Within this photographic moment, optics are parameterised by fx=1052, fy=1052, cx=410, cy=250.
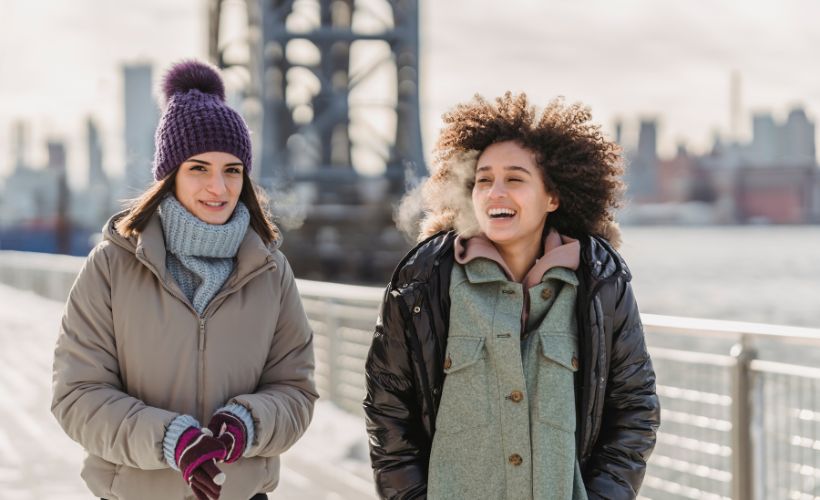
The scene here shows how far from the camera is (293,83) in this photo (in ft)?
113

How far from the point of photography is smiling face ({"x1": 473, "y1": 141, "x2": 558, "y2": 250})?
93.0 inches

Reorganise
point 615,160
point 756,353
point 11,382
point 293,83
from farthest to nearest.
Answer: point 293,83, point 11,382, point 756,353, point 615,160

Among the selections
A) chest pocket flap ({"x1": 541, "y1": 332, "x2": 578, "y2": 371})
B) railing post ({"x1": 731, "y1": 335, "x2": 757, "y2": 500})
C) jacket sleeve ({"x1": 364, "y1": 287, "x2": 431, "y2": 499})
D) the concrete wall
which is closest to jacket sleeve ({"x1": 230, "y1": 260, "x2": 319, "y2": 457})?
jacket sleeve ({"x1": 364, "y1": 287, "x2": 431, "y2": 499})

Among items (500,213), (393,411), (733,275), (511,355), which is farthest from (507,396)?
(733,275)

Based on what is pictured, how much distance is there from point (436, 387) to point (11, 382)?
7.72 metres

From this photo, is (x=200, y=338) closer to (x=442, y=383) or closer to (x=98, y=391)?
(x=98, y=391)

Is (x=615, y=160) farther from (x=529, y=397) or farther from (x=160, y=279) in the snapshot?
(x=160, y=279)

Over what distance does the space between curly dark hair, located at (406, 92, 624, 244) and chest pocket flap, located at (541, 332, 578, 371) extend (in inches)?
13.0

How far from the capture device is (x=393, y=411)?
2324 mm

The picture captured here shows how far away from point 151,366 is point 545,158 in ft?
3.28

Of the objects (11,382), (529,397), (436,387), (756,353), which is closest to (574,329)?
(529,397)

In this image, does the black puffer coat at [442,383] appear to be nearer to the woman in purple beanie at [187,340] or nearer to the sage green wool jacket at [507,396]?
the sage green wool jacket at [507,396]

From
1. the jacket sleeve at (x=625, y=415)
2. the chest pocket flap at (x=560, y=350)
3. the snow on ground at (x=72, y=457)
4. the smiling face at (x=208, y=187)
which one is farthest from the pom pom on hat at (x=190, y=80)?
the snow on ground at (x=72, y=457)

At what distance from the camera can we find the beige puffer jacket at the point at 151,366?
2264mm
